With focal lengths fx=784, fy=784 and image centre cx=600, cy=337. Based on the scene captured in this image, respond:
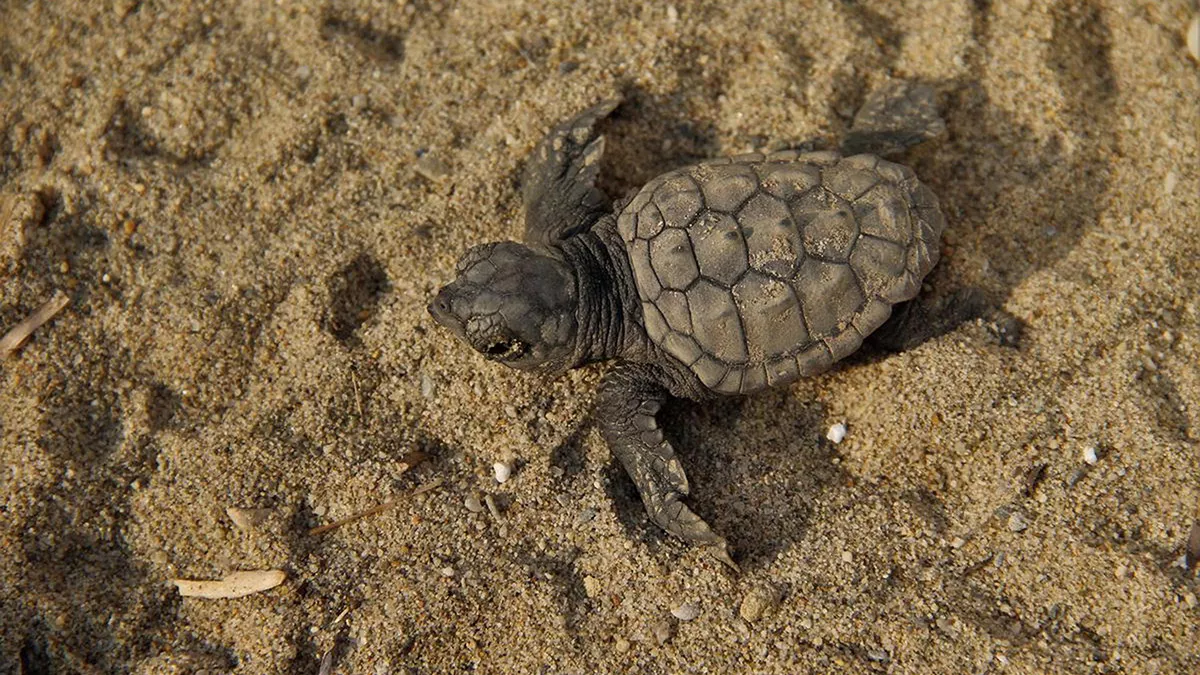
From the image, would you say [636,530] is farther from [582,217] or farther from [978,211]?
[978,211]

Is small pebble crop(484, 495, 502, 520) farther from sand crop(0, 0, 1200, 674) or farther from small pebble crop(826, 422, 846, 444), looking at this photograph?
small pebble crop(826, 422, 846, 444)

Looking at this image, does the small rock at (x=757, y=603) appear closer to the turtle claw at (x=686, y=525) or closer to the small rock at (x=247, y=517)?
the turtle claw at (x=686, y=525)

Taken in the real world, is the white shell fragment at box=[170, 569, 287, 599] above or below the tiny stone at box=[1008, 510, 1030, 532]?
above

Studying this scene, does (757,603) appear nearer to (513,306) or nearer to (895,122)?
(513,306)

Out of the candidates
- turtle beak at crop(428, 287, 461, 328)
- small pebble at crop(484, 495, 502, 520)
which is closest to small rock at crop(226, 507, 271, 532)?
small pebble at crop(484, 495, 502, 520)

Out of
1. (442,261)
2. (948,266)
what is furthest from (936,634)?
(442,261)
